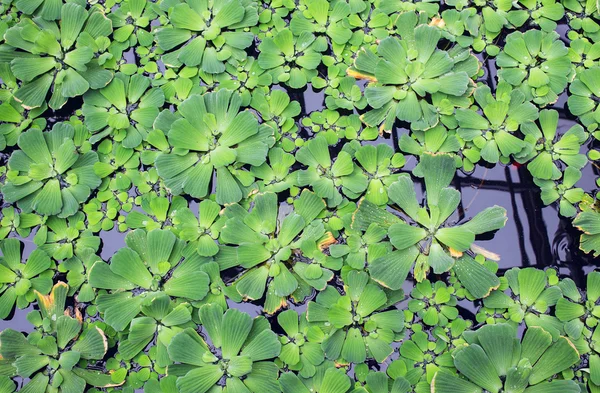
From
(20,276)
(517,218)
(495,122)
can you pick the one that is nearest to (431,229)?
(517,218)

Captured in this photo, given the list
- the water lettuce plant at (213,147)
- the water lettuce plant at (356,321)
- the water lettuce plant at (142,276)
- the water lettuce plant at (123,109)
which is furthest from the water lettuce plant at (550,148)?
the water lettuce plant at (123,109)

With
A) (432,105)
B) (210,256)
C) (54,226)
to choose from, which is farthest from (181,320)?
(432,105)

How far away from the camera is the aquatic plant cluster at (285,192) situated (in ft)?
6.27

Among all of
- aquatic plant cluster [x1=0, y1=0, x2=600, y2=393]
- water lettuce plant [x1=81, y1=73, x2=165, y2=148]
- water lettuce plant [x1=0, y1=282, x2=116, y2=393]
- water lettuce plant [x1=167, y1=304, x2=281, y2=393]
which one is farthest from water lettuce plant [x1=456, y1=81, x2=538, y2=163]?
water lettuce plant [x1=0, y1=282, x2=116, y2=393]

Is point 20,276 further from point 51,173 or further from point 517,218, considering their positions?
point 517,218

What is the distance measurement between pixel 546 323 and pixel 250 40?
1.65 meters

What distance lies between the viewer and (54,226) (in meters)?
2.08

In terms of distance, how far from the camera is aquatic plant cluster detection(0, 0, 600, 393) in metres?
1.91

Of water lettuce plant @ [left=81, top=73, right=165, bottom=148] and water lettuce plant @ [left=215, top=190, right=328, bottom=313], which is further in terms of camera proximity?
water lettuce plant @ [left=81, top=73, right=165, bottom=148]

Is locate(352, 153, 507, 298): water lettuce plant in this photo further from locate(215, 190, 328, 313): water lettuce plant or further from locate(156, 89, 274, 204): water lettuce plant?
locate(156, 89, 274, 204): water lettuce plant

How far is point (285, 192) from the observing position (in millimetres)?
2111

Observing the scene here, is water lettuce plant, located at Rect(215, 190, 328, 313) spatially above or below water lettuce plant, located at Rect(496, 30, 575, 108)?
below

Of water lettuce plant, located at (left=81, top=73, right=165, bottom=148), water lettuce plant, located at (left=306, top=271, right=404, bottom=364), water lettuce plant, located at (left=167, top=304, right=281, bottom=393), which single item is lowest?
water lettuce plant, located at (left=167, top=304, right=281, bottom=393)

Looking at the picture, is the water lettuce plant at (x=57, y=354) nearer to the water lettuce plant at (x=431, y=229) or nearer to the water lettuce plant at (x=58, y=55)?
the water lettuce plant at (x=58, y=55)
